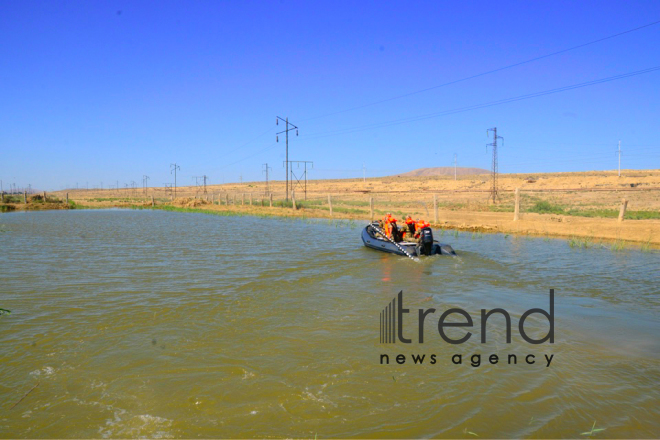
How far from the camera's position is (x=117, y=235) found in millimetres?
21234

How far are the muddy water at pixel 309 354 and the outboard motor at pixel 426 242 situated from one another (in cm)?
173

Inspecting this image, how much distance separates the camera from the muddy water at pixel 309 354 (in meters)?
4.67

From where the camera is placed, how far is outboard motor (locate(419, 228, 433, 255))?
14297 mm

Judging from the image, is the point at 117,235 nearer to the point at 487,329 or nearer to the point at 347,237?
the point at 347,237

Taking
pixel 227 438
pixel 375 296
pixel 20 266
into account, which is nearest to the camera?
pixel 227 438

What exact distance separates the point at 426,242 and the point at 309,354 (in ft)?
28.4

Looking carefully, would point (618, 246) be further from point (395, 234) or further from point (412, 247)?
point (395, 234)

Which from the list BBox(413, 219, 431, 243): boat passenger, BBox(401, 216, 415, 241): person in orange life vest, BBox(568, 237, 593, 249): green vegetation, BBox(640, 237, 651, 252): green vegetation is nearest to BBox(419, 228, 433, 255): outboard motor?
BBox(413, 219, 431, 243): boat passenger

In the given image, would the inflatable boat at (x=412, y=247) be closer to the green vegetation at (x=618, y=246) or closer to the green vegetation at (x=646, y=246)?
the green vegetation at (x=618, y=246)

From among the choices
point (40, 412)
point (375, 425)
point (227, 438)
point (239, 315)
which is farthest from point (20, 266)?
point (375, 425)

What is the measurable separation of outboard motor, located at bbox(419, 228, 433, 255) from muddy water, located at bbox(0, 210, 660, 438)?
1.73 m

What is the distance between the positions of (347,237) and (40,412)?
16467 millimetres

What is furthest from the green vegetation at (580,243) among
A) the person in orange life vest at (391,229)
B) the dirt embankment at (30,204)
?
the dirt embankment at (30,204)

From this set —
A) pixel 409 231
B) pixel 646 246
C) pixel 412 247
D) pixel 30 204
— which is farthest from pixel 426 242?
pixel 30 204
